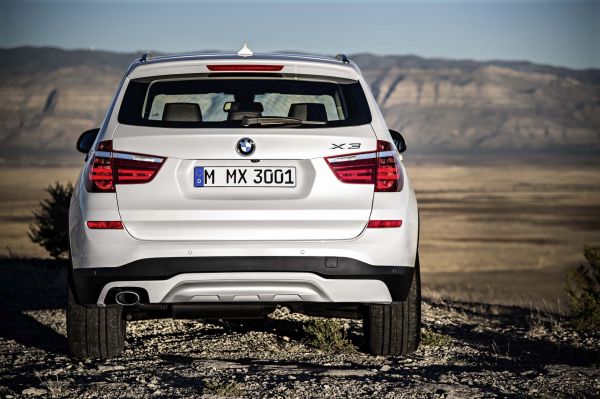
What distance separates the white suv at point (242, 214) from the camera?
5.16 meters

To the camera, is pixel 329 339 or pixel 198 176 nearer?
pixel 198 176

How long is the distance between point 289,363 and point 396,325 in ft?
2.26

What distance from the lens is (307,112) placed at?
5.96 meters

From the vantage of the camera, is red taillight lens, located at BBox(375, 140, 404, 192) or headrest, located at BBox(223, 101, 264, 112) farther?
headrest, located at BBox(223, 101, 264, 112)

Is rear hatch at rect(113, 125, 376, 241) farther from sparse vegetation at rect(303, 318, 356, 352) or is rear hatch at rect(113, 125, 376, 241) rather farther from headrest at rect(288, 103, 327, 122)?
sparse vegetation at rect(303, 318, 356, 352)

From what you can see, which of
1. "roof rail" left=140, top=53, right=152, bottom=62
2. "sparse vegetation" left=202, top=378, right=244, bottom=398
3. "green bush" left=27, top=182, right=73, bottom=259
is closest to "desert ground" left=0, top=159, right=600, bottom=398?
"sparse vegetation" left=202, top=378, right=244, bottom=398

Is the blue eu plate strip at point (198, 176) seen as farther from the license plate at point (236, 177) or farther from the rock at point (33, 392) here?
the rock at point (33, 392)

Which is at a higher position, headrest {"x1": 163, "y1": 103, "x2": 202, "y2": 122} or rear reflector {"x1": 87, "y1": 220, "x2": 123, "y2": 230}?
headrest {"x1": 163, "y1": 103, "x2": 202, "y2": 122}

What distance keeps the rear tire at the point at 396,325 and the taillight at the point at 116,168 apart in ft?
5.23

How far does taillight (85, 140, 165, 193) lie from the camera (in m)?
5.22

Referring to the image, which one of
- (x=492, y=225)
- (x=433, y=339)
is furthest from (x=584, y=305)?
(x=492, y=225)

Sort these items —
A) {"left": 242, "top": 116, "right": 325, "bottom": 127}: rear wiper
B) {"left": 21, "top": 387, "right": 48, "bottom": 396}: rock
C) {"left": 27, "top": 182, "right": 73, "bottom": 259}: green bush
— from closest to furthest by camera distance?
1. {"left": 21, "top": 387, "right": 48, "bottom": 396}: rock
2. {"left": 242, "top": 116, "right": 325, "bottom": 127}: rear wiper
3. {"left": 27, "top": 182, "right": 73, "bottom": 259}: green bush

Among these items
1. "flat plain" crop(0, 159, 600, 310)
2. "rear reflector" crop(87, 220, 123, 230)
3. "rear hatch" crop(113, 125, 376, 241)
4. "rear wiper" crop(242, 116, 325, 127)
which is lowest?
"flat plain" crop(0, 159, 600, 310)

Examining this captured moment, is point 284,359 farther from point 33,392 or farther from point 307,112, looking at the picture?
point 33,392
